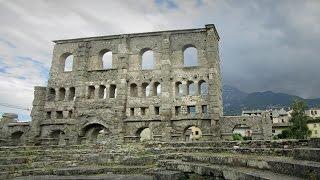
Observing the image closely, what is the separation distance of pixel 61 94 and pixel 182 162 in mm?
23930

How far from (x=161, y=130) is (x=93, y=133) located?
7.65m

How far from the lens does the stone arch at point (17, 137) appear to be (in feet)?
104

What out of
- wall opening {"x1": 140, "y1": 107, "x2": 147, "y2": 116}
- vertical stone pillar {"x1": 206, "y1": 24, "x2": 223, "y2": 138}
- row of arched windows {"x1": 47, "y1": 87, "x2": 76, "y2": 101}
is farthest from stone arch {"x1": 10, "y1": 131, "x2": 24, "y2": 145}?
vertical stone pillar {"x1": 206, "y1": 24, "x2": 223, "y2": 138}

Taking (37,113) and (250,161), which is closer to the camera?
(250,161)

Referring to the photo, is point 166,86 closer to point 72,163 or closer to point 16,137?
point 72,163

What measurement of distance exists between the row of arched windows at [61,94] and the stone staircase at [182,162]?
1232 cm

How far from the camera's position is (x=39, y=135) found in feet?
101

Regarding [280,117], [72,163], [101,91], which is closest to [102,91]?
[101,91]

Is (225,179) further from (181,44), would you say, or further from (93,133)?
(93,133)

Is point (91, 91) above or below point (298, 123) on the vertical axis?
above

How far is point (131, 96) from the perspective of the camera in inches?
1162

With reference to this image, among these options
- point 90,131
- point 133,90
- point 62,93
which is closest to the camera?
point 133,90

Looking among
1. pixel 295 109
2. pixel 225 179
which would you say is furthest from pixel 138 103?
pixel 295 109

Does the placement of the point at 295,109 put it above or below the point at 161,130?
above
